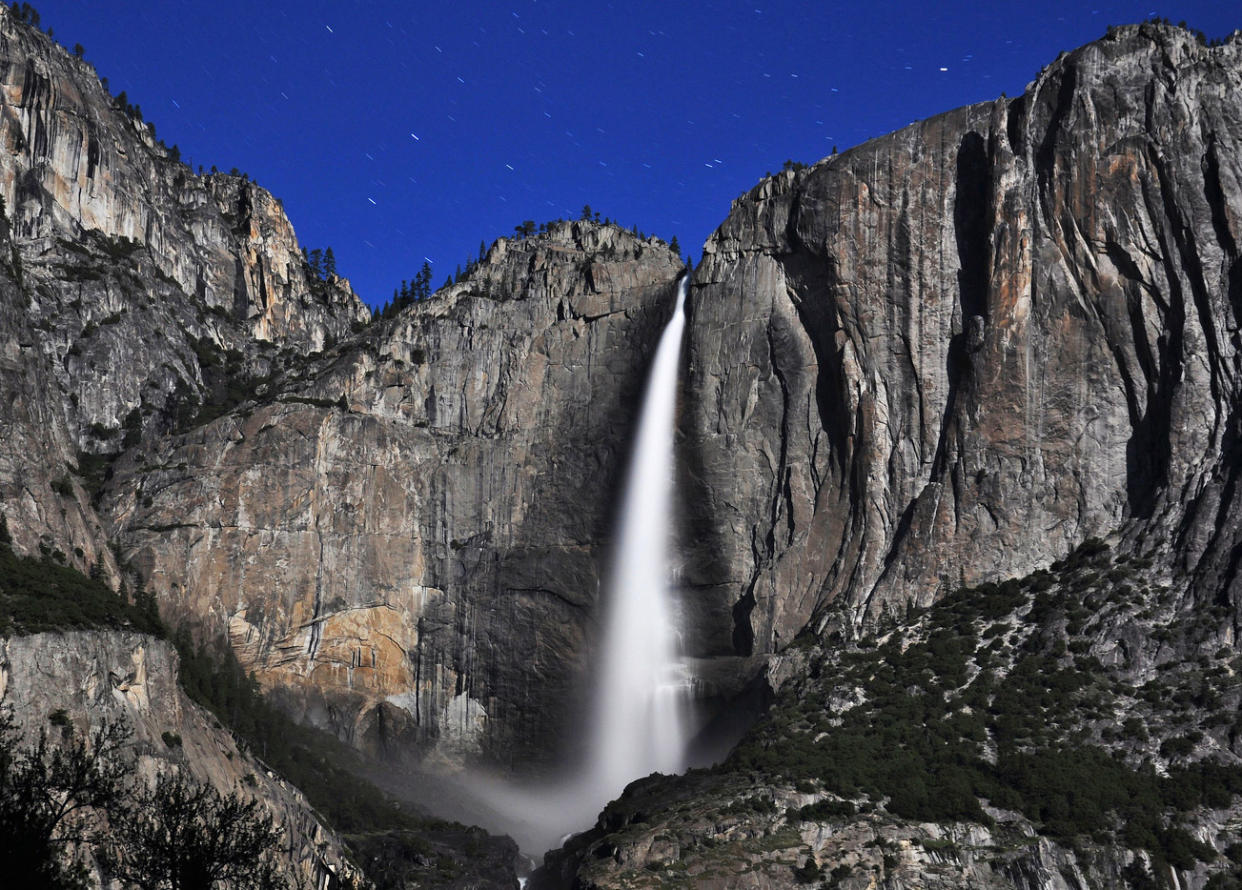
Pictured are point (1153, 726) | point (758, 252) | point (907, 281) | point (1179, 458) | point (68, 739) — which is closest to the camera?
point (68, 739)

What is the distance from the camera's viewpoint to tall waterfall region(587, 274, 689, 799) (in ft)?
355

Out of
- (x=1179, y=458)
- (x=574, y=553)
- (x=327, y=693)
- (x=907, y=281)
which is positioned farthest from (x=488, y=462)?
(x=1179, y=458)

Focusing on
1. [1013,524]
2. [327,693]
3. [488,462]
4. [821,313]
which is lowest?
[327,693]

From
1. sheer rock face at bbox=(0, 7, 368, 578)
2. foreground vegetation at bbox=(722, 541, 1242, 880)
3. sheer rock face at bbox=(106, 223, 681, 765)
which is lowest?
foreground vegetation at bbox=(722, 541, 1242, 880)

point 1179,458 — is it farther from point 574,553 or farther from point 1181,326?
point 574,553

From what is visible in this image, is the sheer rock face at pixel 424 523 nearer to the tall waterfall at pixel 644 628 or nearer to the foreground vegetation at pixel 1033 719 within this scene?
the tall waterfall at pixel 644 628

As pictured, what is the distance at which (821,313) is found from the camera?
348ft

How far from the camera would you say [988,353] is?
97.9 m

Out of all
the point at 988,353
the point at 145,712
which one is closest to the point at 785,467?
A: the point at 988,353

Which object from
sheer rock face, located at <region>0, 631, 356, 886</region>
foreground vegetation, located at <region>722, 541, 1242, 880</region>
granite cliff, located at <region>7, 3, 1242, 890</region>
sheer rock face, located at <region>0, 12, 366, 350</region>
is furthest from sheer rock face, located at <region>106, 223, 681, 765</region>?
foreground vegetation, located at <region>722, 541, 1242, 880</region>

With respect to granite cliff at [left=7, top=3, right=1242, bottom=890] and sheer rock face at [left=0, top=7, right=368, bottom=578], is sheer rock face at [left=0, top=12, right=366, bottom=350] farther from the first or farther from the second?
granite cliff at [left=7, top=3, right=1242, bottom=890]

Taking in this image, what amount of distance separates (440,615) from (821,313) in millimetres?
34356

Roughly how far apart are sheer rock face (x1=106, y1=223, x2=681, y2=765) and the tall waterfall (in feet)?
5.81

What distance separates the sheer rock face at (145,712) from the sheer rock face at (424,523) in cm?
2352
